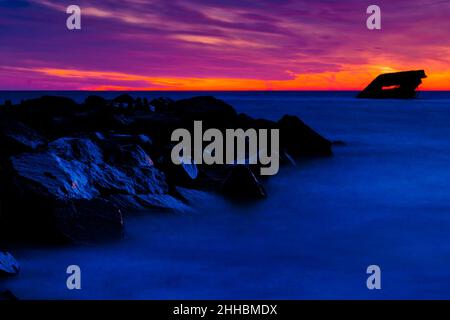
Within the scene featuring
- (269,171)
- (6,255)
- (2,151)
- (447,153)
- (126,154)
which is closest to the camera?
(6,255)

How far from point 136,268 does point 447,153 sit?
41.0 feet

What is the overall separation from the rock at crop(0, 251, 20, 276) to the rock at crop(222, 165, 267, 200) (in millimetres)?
3810

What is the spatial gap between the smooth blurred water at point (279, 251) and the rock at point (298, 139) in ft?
8.69

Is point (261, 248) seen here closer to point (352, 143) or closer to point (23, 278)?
point (23, 278)

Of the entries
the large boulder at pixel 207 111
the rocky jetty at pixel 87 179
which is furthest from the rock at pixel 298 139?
the large boulder at pixel 207 111

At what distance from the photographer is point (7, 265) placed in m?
4.73

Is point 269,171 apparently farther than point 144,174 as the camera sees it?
Yes

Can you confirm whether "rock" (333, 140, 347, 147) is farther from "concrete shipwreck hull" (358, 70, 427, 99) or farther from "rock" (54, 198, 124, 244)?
"concrete shipwreck hull" (358, 70, 427, 99)

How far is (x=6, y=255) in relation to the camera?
4801mm

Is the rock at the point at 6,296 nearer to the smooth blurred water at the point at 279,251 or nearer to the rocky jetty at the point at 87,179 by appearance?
the smooth blurred water at the point at 279,251

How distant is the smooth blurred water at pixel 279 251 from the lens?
5.03 meters

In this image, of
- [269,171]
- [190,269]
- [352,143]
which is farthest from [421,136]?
[190,269]

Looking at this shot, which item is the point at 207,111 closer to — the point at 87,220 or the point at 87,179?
the point at 87,179

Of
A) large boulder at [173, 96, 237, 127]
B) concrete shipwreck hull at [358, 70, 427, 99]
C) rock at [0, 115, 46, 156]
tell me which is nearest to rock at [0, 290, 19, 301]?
rock at [0, 115, 46, 156]
